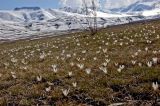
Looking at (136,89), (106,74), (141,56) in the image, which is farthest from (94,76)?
(141,56)

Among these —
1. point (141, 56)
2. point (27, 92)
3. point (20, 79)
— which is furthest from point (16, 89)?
point (141, 56)

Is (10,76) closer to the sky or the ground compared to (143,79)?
closer to the ground

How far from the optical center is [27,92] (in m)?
13.8

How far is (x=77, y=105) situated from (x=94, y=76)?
3.67 m

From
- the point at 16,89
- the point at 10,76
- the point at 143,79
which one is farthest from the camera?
the point at 10,76

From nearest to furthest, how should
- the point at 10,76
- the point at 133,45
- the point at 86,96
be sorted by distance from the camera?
the point at 86,96 → the point at 10,76 → the point at 133,45

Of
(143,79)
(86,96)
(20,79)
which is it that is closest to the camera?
(86,96)

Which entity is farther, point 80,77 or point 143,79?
point 80,77

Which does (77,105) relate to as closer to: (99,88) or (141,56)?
(99,88)

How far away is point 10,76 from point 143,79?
7641 millimetres

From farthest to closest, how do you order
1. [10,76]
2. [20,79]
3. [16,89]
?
[10,76]
[20,79]
[16,89]

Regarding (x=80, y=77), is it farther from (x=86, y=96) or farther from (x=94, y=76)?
(x=86, y=96)

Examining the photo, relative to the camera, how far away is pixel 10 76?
1805 cm

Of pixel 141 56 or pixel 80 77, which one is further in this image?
pixel 141 56
